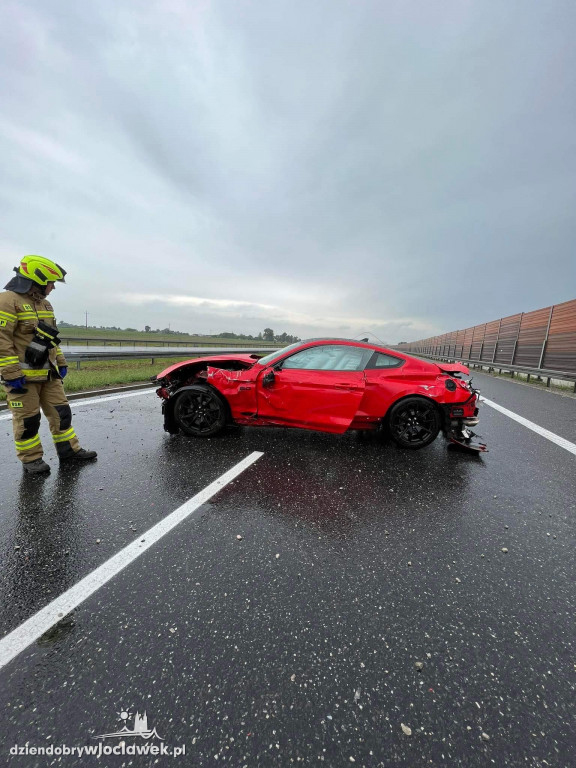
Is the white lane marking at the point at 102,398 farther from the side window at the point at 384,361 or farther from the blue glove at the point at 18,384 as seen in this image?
the side window at the point at 384,361

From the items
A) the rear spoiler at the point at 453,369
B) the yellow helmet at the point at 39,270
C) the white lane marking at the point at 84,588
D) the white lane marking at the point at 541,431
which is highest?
the yellow helmet at the point at 39,270

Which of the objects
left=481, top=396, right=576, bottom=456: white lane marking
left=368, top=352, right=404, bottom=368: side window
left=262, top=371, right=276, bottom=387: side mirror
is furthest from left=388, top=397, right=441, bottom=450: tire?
left=481, top=396, right=576, bottom=456: white lane marking

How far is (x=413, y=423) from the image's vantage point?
4066 millimetres

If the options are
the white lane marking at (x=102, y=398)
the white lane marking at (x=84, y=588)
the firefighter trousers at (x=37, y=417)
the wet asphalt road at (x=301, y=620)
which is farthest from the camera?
the white lane marking at (x=102, y=398)

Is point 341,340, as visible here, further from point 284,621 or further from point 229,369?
point 284,621

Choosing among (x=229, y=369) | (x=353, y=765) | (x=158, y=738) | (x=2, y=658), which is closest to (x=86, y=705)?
(x=158, y=738)

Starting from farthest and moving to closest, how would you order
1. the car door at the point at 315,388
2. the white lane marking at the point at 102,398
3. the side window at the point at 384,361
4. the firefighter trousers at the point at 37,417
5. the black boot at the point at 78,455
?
the white lane marking at the point at 102,398
the side window at the point at 384,361
the car door at the point at 315,388
the black boot at the point at 78,455
the firefighter trousers at the point at 37,417

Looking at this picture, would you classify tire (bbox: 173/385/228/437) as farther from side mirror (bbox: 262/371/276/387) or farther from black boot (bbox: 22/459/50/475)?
black boot (bbox: 22/459/50/475)

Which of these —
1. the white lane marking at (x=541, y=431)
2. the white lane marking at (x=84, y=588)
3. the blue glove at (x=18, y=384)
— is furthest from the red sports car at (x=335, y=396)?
the white lane marking at (x=84, y=588)

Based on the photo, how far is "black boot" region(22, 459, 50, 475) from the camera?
3.06 meters

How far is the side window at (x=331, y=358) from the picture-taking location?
4.09m

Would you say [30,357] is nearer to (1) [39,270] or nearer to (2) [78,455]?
(1) [39,270]

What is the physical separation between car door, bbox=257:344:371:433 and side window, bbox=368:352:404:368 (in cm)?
11

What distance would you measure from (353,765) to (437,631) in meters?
0.73
